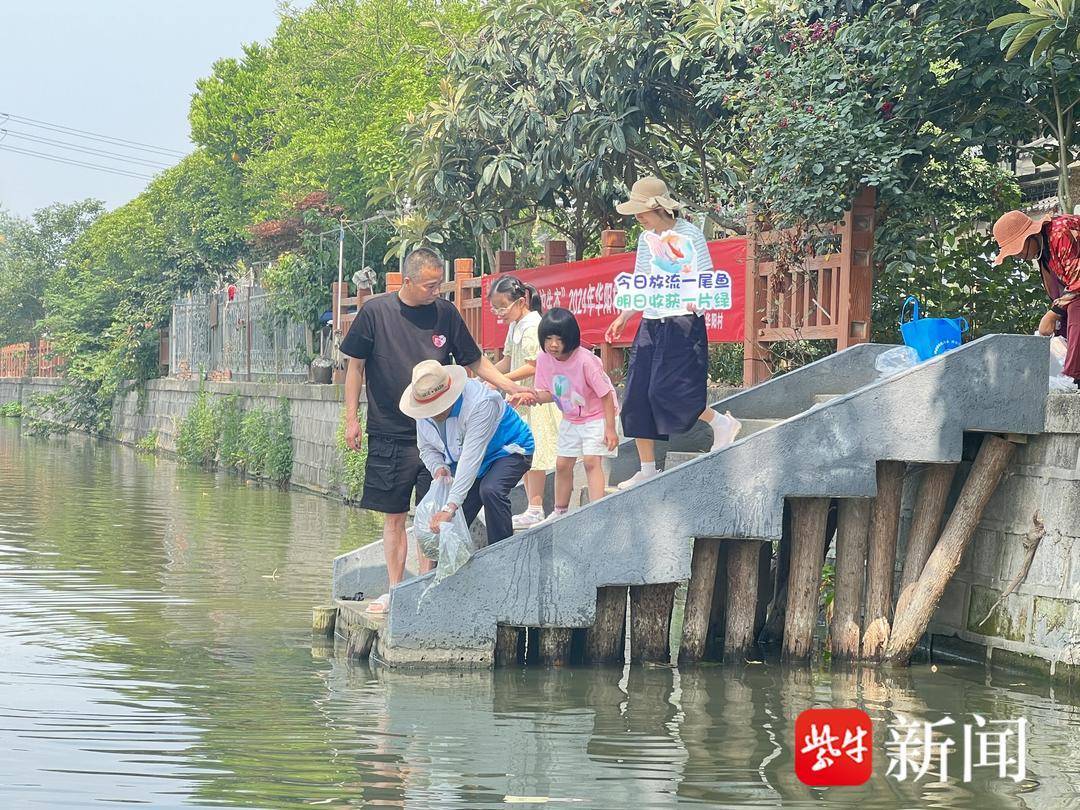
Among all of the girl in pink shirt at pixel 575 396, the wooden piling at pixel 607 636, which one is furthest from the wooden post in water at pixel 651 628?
the girl in pink shirt at pixel 575 396

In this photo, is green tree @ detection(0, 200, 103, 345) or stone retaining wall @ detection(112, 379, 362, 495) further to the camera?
green tree @ detection(0, 200, 103, 345)

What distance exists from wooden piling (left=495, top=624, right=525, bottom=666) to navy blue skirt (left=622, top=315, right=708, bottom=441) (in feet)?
5.13

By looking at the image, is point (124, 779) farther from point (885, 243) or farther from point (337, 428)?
point (337, 428)

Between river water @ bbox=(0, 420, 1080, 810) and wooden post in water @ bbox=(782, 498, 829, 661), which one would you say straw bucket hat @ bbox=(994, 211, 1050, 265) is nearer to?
wooden post in water @ bbox=(782, 498, 829, 661)

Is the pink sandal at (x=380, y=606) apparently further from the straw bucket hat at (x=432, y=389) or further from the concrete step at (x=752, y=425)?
the concrete step at (x=752, y=425)

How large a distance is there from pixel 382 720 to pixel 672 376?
9.87 ft

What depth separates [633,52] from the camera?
15984 millimetres

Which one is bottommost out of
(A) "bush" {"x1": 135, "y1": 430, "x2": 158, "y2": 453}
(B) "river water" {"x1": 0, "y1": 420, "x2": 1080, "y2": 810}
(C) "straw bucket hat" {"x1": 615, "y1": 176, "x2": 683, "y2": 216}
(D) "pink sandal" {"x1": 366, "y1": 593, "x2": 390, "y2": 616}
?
(B) "river water" {"x1": 0, "y1": 420, "x2": 1080, "y2": 810}

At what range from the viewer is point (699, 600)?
8320mm

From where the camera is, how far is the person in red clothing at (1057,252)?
815 cm

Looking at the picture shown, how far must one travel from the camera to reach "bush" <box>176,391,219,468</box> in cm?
2683

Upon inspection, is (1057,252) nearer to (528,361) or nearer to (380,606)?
(528,361)

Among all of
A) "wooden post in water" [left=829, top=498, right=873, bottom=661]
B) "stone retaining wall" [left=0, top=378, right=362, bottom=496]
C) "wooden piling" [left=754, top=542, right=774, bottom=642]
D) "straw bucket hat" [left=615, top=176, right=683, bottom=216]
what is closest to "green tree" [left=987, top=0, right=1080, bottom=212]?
"straw bucket hat" [left=615, top=176, right=683, bottom=216]

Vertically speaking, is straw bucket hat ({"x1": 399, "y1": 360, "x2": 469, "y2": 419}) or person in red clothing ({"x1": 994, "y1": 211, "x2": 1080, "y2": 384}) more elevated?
person in red clothing ({"x1": 994, "y1": 211, "x2": 1080, "y2": 384})
